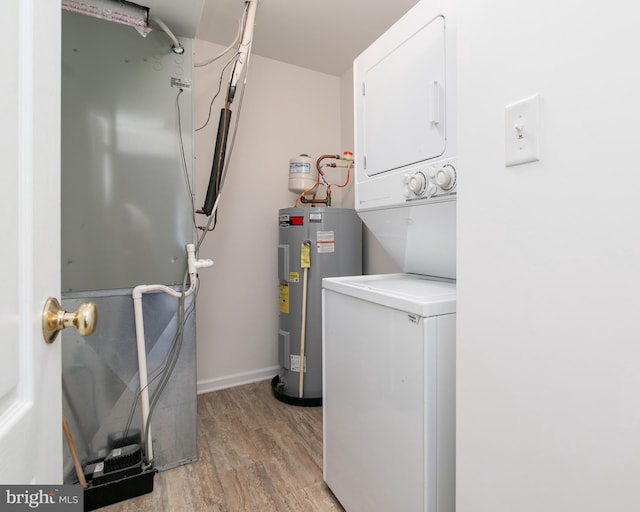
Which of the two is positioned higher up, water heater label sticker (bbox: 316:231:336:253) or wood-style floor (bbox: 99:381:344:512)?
water heater label sticker (bbox: 316:231:336:253)

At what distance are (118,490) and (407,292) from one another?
1532mm

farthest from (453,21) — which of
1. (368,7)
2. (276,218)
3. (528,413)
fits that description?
(276,218)

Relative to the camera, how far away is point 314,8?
84.1 inches

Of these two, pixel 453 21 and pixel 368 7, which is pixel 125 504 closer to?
pixel 453 21

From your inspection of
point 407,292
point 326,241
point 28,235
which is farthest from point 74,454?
point 326,241

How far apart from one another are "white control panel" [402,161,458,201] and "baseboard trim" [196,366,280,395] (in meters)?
2.00

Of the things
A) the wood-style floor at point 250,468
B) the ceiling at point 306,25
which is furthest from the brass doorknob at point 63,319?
the ceiling at point 306,25

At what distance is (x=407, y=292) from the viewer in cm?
115

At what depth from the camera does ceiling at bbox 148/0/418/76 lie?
2.10m

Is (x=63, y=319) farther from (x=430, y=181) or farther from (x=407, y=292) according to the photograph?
(x=430, y=181)

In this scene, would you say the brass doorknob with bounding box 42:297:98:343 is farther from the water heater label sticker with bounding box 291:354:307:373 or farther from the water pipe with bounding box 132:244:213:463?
the water heater label sticker with bounding box 291:354:307:373

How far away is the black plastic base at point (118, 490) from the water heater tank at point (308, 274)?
40.9 inches

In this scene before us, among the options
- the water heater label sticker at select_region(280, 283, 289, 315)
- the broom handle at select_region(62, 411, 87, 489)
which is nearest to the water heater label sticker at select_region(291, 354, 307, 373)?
the water heater label sticker at select_region(280, 283, 289, 315)

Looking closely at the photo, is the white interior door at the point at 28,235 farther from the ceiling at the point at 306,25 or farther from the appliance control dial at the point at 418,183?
the ceiling at the point at 306,25
